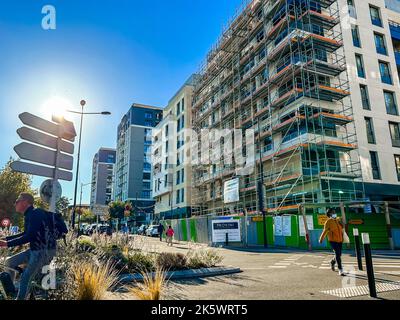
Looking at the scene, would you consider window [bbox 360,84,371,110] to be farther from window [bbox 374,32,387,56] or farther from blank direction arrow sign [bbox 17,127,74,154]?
blank direction arrow sign [bbox 17,127,74,154]

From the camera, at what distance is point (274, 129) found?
2498cm

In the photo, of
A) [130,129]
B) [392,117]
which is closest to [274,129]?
[392,117]

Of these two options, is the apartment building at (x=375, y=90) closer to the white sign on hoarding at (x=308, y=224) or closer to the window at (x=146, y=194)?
the white sign on hoarding at (x=308, y=224)

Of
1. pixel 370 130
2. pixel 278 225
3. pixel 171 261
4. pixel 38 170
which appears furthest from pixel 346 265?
pixel 370 130

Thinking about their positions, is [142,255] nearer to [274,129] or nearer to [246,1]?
[274,129]

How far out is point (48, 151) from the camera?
17.2 ft

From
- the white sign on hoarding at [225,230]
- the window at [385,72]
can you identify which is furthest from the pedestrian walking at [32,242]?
the window at [385,72]

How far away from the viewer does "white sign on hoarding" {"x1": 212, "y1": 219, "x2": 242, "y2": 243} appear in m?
20.2

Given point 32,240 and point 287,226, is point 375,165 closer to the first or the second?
point 287,226

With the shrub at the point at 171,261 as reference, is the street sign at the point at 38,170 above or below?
above

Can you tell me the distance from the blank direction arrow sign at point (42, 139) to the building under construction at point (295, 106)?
16258 millimetres

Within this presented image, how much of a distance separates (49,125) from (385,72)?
3335 cm

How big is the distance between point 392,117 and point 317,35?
11.5m

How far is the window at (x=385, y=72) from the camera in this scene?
28.9 meters
